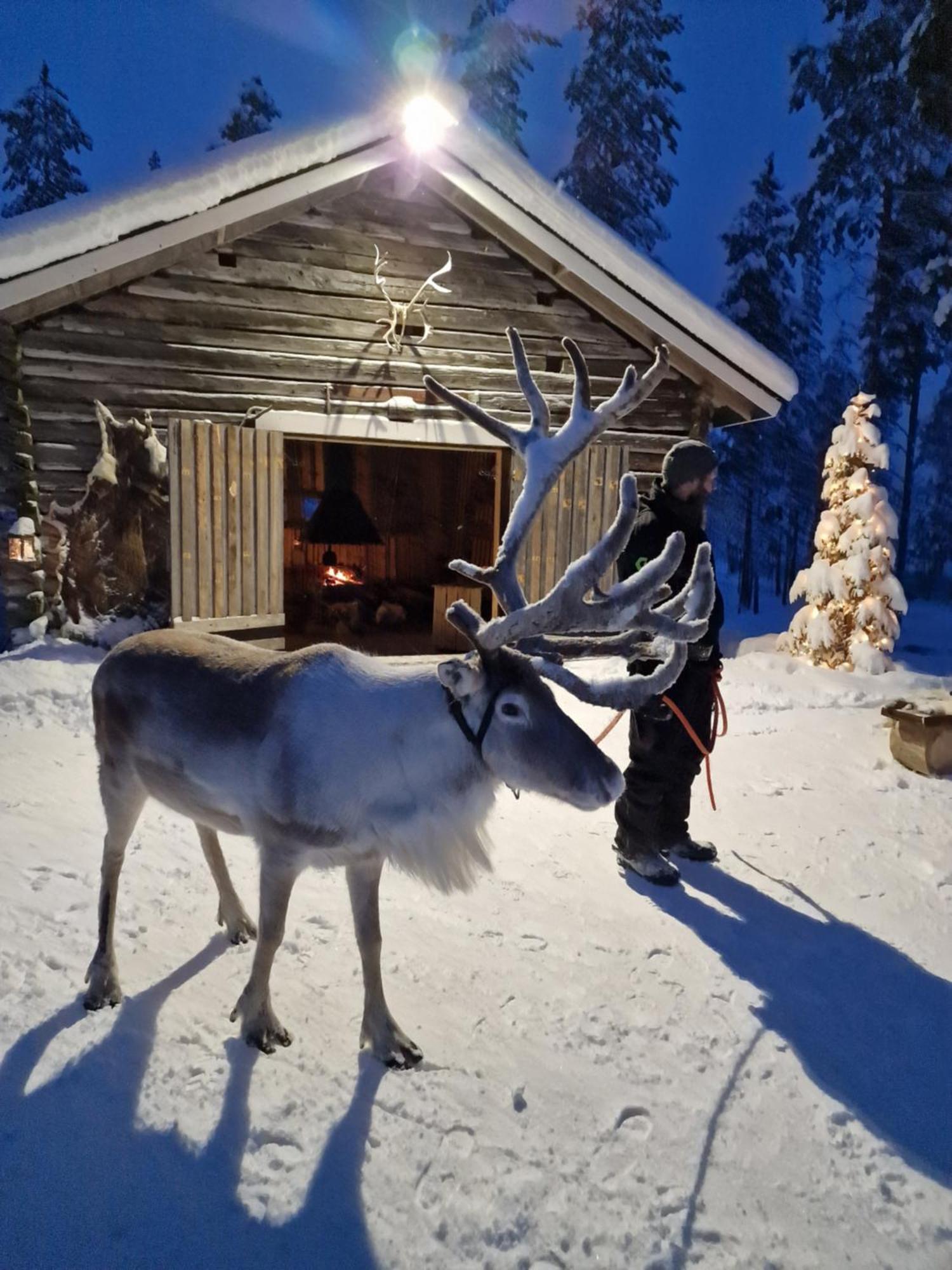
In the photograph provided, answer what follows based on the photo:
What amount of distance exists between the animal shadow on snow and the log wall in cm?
608

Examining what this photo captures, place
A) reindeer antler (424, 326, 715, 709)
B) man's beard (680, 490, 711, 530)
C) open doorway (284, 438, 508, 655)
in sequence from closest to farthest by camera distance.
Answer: reindeer antler (424, 326, 715, 709) → man's beard (680, 490, 711, 530) → open doorway (284, 438, 508, 655)

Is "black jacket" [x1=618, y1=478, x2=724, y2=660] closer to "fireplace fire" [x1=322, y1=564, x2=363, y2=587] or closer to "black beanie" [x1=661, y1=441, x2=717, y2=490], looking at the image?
"black beanie" [x1=661, y1=441, x2=717, y2=490]

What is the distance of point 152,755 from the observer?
7.95ft

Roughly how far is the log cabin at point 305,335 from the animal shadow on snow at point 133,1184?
208 inches

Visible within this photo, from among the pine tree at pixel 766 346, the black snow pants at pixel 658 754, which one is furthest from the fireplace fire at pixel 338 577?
the pine tree at pixel 766 346

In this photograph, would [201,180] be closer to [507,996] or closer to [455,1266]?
[507,996]

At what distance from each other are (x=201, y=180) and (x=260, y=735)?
19.1ft

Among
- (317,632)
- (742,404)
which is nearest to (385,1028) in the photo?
(742,404)

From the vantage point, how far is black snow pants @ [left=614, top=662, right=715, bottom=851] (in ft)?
11.9

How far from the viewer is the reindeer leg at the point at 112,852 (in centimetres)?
246

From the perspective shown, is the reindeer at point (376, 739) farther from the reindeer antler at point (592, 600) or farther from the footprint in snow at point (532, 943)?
the footprint in snow at point (532, 943)

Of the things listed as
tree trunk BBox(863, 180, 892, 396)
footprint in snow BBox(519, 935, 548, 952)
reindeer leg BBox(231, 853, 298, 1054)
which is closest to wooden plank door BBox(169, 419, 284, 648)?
footprint in snow BBox(519, 935, 548, 952)

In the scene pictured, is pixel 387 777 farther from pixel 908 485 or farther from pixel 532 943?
pixel 908 485

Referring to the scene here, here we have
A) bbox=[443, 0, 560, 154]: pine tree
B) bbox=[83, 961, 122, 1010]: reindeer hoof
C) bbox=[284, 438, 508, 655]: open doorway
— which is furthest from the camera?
bbox=[443, 0, 560, 154]: pine tree
